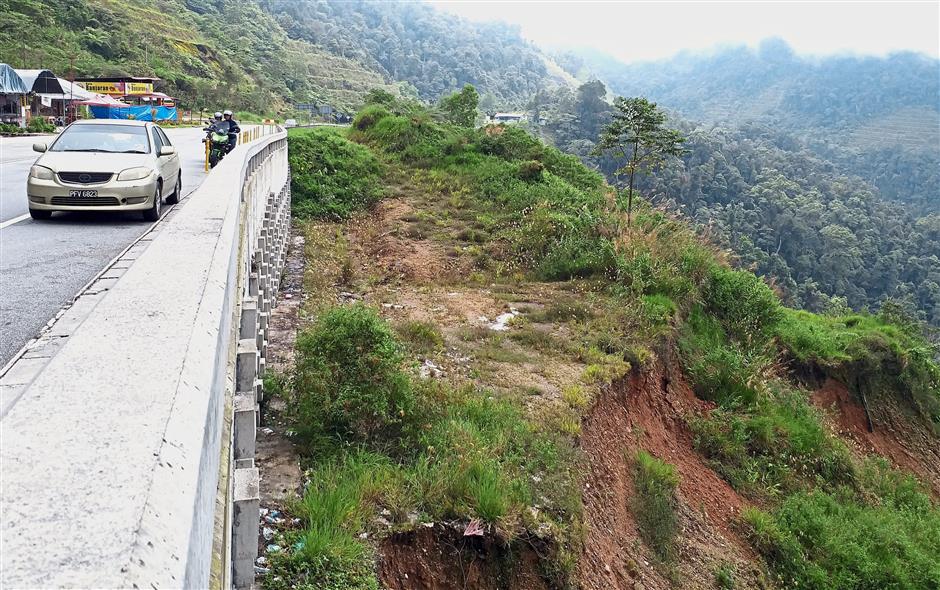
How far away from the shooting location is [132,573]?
1293 mm

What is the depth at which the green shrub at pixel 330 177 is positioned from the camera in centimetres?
1934

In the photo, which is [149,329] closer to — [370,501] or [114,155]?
[370,501]

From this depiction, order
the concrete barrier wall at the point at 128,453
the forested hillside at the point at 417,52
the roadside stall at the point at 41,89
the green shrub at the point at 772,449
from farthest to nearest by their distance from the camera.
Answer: the forested hillside at the point at 417,52, the roadside stall at the point at 41,89, the green shrub at the point at 772,449, the concrete barrier wall at the point at 128,453

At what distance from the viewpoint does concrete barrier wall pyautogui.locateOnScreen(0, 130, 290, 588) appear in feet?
4.40

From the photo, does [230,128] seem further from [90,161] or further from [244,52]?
[244,52]

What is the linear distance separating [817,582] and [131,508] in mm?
8654

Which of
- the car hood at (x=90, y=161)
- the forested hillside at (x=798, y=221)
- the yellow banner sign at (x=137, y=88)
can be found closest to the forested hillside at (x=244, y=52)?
the yellow banner sign at (x=137, y=88)

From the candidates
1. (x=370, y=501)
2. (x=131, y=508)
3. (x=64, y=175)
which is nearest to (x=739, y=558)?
(x=370, y=501)

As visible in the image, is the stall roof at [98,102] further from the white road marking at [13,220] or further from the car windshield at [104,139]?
the white road marking at [13,220]

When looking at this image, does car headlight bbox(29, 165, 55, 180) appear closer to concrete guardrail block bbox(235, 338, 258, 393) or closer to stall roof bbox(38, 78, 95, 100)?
concrete guardrail block bbox(235, 338, 258, 393)

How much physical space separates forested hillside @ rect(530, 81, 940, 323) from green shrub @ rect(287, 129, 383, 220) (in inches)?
1052

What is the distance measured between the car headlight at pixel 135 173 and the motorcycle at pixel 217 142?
7.17 m

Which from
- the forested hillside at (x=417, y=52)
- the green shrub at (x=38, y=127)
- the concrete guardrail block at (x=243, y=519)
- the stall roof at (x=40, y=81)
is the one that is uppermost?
the forested hillside at (x=417, y=52)

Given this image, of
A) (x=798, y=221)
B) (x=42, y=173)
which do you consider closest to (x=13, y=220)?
(x=42, y=173)
